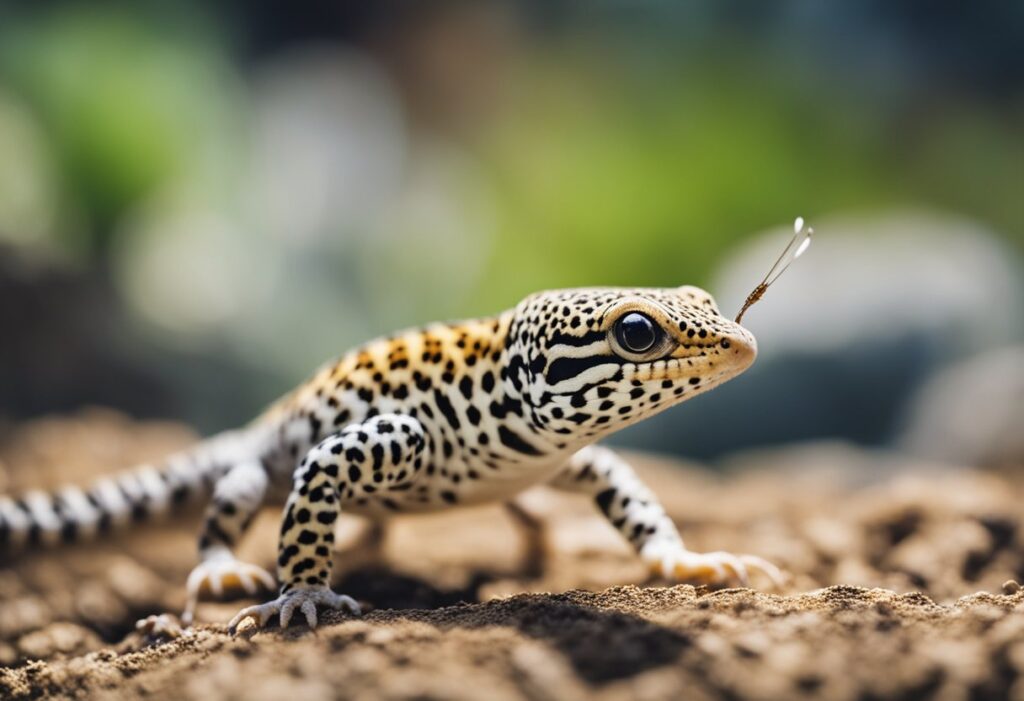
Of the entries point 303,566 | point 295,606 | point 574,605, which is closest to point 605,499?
point 574,605

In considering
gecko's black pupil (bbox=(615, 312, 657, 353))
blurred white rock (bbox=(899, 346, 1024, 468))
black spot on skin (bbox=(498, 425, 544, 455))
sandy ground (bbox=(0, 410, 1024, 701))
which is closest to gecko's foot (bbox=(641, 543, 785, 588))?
sandy ground (bbox=(0, 410, 1024, 701))

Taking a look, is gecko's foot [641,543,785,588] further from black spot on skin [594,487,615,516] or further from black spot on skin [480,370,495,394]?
black spot on skin [480,370,495,394]

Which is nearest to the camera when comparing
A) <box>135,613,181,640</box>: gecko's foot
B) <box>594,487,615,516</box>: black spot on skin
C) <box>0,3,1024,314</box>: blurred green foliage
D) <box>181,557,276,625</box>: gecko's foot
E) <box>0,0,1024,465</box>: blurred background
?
<box>135,613,181,640</box>: gecko's foot

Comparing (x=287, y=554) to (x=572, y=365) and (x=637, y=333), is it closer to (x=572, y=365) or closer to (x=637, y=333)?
(x=572, y=365)

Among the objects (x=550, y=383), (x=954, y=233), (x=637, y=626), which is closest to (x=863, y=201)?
(x=954, y=233)

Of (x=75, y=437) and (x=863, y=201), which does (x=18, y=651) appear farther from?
(x=863, y=201)
